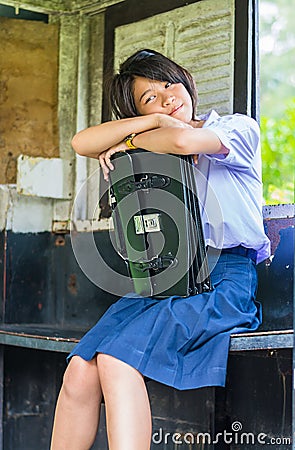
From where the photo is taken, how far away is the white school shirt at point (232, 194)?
294cm

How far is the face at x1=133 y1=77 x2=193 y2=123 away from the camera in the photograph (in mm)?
3027

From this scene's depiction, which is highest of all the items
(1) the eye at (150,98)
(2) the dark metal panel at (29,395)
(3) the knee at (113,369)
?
(1) the eye at (150,98)

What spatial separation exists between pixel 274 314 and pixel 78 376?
97 cm

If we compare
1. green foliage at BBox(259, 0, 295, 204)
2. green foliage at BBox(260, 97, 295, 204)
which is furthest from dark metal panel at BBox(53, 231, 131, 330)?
green foliage at BBox(259, 0, 295, 204)

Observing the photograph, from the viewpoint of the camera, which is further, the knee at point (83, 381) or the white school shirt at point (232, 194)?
the white school shirt at point (232, 194)

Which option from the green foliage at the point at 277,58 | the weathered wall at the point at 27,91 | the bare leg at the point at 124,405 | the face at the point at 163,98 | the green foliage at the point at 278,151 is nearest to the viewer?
the bare leg at the point at 124,405

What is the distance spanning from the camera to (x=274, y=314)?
3330 millimetres

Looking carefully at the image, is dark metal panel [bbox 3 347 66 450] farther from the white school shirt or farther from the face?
the face

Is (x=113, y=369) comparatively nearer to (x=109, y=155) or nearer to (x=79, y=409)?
(x=79, y=409)

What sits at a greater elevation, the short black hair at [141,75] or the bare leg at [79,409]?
the short black hair at [141,75]

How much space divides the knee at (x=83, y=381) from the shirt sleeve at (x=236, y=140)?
2.85ft

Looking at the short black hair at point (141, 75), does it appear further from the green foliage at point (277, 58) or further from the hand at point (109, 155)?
the green foliage at point (277, 58)

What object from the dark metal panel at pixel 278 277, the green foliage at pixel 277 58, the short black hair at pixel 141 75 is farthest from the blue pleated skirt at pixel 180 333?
the green foliage at pixel 277 58

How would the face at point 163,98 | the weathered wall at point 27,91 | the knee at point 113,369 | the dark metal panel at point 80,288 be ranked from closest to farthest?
the knee at point 113,369 < the face at point 163,98 < the dark metal panel at point 80,288 < the weathered wall at point 27,91
